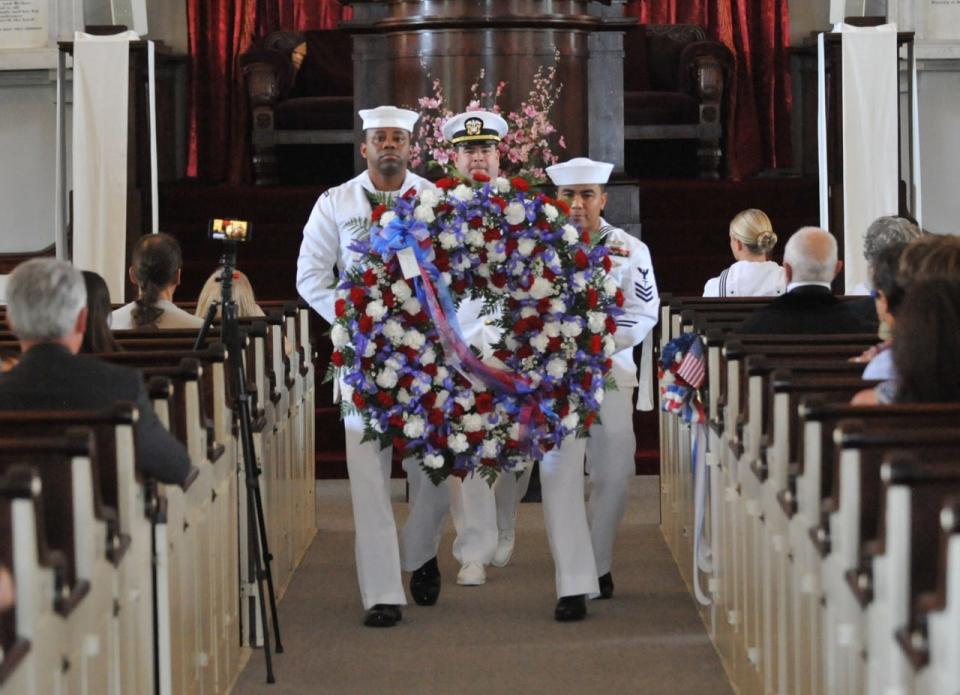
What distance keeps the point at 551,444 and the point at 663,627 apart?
2.37 ft

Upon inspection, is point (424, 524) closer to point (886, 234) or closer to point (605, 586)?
point (605, 586)

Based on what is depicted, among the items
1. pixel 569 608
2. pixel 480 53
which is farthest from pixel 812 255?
pixel 480 53

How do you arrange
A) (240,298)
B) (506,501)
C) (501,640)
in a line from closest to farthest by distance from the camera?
(501,640)
(506,501)
(240,298)

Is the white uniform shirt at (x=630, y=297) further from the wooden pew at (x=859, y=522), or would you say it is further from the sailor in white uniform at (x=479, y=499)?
the wooden pew at (x=859, y=522)

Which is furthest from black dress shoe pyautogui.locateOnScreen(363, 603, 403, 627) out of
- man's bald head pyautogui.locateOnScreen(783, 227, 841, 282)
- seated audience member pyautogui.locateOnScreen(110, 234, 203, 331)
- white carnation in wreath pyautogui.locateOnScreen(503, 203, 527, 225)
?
man's bald head pyautogui.locateOnScreen(783, 227, 841, 282)

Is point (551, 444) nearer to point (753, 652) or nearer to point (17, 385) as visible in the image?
point (753, 652)

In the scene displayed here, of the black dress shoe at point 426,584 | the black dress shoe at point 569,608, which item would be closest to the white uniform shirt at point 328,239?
the black dress shoe at point 426,584

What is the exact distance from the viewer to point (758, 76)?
43.5 feet

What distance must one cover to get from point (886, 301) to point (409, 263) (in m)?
1.61

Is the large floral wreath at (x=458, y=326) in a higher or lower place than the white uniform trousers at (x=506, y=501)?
higher

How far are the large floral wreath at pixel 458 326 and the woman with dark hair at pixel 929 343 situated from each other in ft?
6.09

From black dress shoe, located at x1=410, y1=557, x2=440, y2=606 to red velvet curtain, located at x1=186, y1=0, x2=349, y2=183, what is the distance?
24.2 feet

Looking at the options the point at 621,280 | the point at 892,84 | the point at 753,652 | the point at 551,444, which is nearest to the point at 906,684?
the point at 753,652

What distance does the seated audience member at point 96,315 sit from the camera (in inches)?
185
